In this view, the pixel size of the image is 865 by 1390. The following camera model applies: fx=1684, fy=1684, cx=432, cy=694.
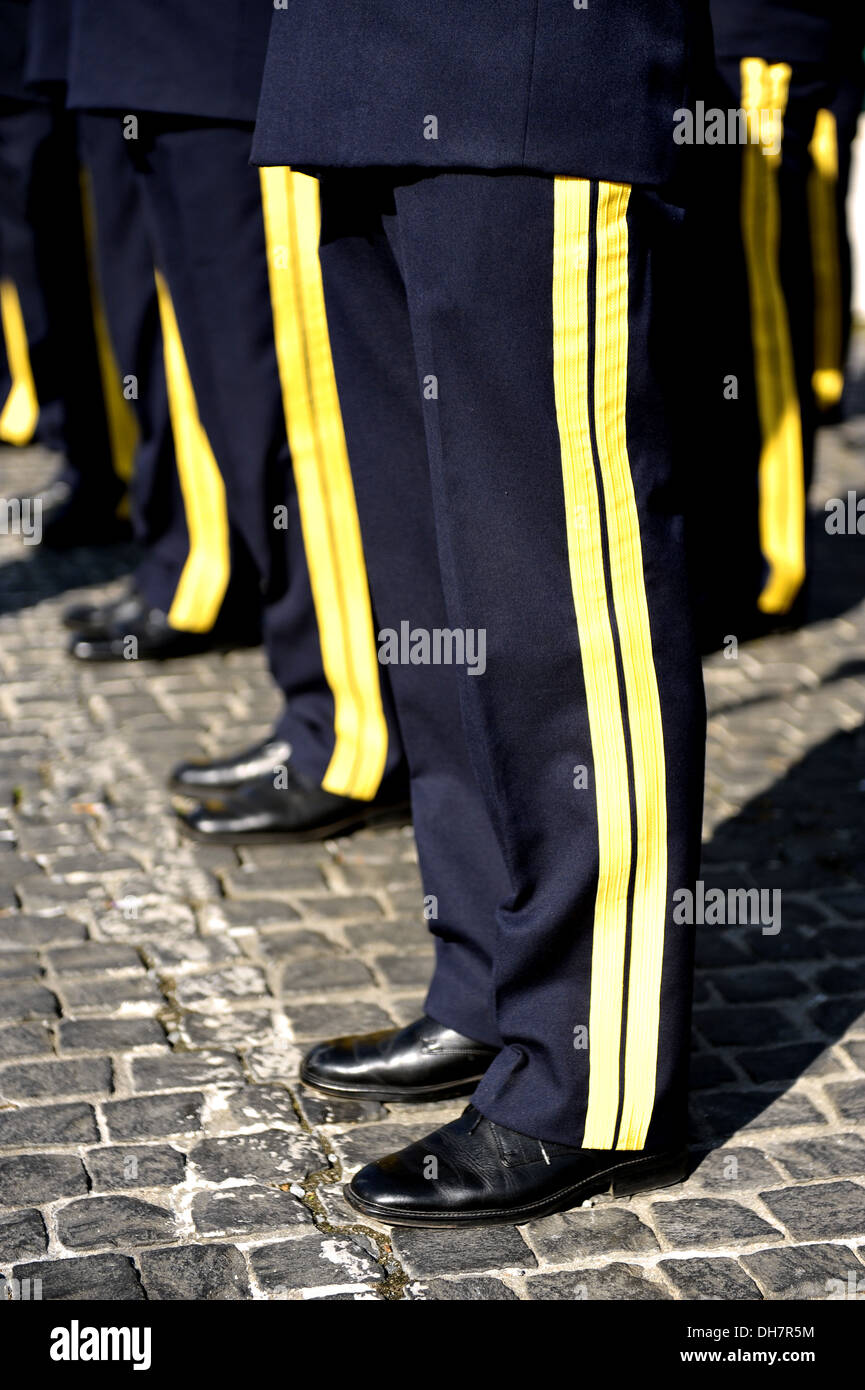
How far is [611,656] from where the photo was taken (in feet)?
6.20

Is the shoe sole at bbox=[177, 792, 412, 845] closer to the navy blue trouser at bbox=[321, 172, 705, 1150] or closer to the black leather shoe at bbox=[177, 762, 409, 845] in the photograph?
the black leather shoe at bbox=[177, 762, 409, 845]

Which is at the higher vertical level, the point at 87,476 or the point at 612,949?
the point at 87,476

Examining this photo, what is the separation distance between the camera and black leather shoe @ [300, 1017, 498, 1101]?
90.4 inches

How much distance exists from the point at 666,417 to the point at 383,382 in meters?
0.46

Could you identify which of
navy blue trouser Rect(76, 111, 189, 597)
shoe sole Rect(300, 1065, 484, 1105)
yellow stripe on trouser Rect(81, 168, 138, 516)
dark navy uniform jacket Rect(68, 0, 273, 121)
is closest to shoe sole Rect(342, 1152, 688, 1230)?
shoe sole Rect(300, 1065, 484, 1105)

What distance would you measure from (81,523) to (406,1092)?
10.8ft

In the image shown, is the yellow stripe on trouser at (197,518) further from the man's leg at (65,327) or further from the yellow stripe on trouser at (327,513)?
the man's leg at (65,327)

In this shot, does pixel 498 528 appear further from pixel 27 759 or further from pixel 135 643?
pixel 135 643

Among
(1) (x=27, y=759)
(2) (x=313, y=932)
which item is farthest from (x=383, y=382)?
(1) (x=27, y=759)

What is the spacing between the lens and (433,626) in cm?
233

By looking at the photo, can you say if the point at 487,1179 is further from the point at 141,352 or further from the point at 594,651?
the point at 141,352

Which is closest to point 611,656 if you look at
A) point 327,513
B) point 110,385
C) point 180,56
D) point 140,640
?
point 327,513

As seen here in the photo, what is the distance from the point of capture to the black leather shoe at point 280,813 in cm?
315

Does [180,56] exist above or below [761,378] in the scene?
above
